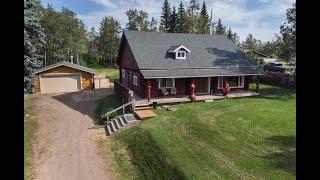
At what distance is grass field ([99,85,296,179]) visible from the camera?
40.3 ft

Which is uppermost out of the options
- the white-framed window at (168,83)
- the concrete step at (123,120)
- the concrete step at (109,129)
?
the white-framed window at (168,83)

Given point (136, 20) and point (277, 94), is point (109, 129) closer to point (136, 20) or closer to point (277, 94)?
point (277, 94)

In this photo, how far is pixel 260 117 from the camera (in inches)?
739

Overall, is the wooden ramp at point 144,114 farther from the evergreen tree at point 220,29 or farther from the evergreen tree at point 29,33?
the evergreen tree at point 220,29

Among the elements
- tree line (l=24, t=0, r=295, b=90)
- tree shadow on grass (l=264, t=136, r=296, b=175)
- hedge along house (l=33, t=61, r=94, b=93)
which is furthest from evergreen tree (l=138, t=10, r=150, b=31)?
tree shadow on grass (l=264, t=136, r=296, b=175)

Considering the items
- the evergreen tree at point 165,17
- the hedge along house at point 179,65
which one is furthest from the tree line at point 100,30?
the hedge along house at point 179,65

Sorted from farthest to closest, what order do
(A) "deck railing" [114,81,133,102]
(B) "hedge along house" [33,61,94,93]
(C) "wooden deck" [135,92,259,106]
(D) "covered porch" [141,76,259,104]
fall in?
(B) "hedge along house" [33,61,94,93] < (D) "covered porch" [141,76,259,104] < (C) "wooden deck" [135,92,259,106] < (A) "deck railing" [114,81,133,102]

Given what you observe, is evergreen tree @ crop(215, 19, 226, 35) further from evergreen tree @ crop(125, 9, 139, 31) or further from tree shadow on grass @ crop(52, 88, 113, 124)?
tree shadow on grass @ crop(52, 88, 113, 124)

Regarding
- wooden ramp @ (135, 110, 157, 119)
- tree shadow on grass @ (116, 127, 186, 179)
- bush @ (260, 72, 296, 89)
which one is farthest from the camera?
bush @ (260, 72, 296, 89)

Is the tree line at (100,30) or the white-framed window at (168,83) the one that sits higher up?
the tree line at (100,30)

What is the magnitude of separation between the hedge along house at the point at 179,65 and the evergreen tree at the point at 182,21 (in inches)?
1227

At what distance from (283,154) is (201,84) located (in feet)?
41.5

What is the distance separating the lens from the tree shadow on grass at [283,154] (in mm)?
12078
